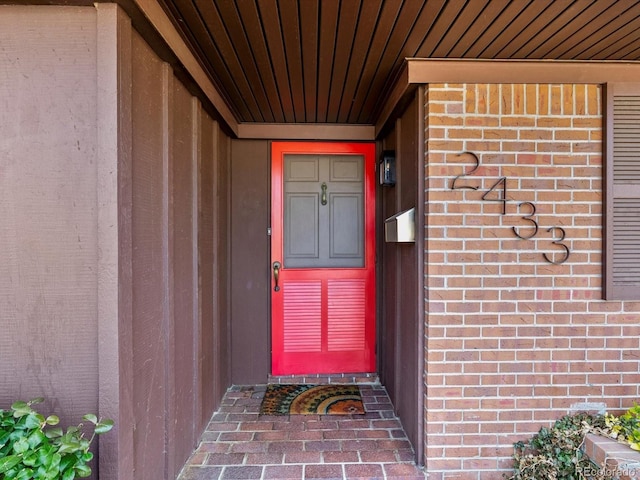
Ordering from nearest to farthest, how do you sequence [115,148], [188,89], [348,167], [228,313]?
[115,148]
[188,89]
[228,313]
[348,167]

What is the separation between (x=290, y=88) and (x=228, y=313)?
6.31ft

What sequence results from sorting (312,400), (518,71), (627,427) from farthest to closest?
(312,400) < (518,71) < (627,427)

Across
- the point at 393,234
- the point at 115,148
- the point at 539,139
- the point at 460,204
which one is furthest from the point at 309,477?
the point at 539,139

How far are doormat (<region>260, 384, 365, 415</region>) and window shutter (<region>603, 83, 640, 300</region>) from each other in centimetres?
187

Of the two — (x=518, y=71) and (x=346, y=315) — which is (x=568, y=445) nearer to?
(x=346, y=315)

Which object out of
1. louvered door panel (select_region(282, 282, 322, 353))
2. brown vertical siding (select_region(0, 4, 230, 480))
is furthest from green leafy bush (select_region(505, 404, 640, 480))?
brown vertical siding (select_region(0, 4, 230, 480))

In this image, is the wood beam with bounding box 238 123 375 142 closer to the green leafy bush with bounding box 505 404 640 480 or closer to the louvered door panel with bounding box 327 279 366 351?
the louvered door panel with bounding box 327 279 366 351

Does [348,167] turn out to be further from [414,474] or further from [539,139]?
[414,474]

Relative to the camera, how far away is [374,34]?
1.70m

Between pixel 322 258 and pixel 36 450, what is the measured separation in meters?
2.41

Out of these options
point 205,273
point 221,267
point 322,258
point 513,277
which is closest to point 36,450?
point 205,273

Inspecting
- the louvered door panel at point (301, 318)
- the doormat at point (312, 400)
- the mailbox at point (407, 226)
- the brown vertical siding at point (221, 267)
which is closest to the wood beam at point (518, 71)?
the mailbox at point (407, 226)

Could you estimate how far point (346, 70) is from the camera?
81.7 inches

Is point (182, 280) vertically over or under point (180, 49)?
under
